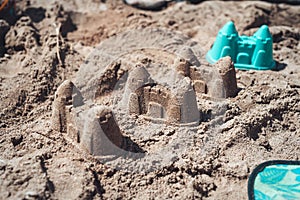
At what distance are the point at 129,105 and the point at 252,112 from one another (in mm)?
1051

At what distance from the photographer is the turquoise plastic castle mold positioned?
413 cm

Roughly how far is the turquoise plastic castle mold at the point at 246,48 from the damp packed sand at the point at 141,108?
5.8 inches

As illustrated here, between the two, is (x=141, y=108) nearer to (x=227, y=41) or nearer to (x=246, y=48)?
(x=227, y=41)

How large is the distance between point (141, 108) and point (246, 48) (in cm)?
152

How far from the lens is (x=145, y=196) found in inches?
106

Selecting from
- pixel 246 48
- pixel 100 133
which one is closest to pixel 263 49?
pixel 246 48

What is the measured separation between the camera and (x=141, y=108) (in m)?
3.36

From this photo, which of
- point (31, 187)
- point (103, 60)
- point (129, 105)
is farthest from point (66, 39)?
point (31, 187)

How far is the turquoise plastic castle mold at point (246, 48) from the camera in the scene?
4.13 meters

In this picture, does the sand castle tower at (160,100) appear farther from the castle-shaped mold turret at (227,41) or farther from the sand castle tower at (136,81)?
the castle-shaped mold turret at (227,41)

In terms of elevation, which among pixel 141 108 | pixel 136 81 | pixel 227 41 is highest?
pixel 227 41

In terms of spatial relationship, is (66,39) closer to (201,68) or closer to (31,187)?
(201,68)

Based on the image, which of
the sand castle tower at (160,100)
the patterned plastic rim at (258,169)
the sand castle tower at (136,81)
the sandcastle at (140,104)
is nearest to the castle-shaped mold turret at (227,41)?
the sandcastle at (140,104)

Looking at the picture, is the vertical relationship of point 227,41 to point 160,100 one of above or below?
above
